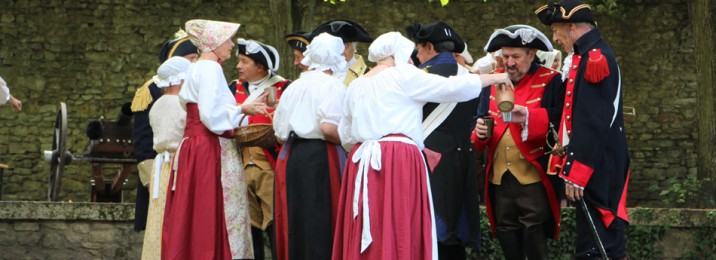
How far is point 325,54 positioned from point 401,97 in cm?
83

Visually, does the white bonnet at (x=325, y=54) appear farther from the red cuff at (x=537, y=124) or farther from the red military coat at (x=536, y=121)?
the red cuff at (x=537, y=124)

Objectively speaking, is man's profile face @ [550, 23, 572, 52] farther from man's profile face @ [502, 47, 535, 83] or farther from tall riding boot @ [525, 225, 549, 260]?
tall riding boot @ [525, 225, 549, 260]

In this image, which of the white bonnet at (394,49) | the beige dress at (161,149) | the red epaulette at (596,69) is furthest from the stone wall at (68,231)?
the red epaulette at (596,69)

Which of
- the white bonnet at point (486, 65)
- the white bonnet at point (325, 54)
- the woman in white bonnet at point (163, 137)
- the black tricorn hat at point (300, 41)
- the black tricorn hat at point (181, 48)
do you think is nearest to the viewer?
the white bonnet at point (325, 54)

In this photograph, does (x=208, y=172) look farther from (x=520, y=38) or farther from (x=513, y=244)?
(x=520, y=38)

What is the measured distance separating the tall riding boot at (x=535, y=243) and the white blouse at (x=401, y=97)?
0.77 m

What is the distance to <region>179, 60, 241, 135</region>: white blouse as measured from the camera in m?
7.41

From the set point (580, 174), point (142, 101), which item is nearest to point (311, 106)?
point (580, 174)

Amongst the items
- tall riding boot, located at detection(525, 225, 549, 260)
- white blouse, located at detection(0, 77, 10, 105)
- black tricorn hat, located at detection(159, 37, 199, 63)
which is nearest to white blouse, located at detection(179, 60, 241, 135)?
black tricorn hat, located at detection(159, 37, 199, 63)

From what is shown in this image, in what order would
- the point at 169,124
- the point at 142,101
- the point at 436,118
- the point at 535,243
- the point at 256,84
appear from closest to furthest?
1. the point at 535,243
2. the point at 436,118
3. the point at 169,124
4. the point at 256,84
5. the point at 142,101

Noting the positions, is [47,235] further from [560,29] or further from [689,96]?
[689,96]

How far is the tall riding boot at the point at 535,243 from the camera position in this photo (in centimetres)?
695

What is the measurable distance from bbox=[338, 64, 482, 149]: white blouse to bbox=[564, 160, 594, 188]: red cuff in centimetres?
63

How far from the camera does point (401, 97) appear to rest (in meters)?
6.71
